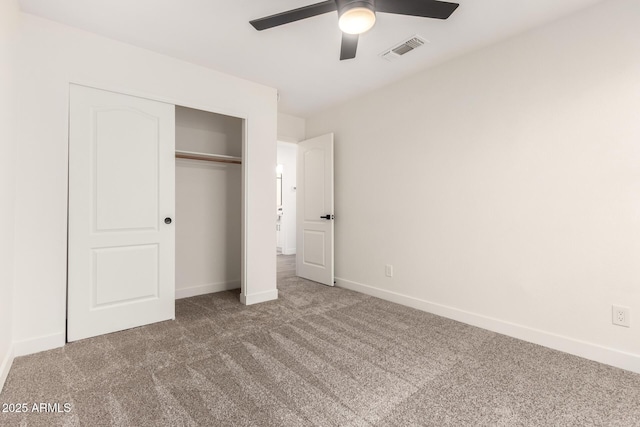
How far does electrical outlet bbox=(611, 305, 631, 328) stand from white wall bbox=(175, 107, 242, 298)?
3.81 metres

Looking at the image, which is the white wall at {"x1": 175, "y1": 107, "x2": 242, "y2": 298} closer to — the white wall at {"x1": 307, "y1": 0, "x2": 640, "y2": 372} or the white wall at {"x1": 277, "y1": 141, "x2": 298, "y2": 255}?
the white wall at {"x1": 307, "y1": 0, "x2": 640, "y2": 372}

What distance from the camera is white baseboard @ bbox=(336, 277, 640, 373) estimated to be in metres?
2.03

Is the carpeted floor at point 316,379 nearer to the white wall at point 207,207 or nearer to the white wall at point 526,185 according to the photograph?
the white wall at point 526,185

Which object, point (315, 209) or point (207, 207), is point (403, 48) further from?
point (207, 207)

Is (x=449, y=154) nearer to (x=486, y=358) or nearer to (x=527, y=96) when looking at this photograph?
(x=527, y=96)

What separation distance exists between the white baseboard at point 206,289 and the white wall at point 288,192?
3235 mm

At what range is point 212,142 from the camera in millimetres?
3859

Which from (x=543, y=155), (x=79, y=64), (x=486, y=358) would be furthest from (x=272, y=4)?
(x=486, y=358)

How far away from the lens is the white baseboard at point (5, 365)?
1.75 metres

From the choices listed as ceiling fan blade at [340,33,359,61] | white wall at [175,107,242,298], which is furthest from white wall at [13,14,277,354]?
ceiling fan blade at [340,33,359,61]

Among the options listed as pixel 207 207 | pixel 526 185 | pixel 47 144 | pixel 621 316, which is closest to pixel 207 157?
pixel 207 207

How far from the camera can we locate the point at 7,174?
1.93 m

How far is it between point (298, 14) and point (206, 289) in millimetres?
3261

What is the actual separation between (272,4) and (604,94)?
8.19 ft
